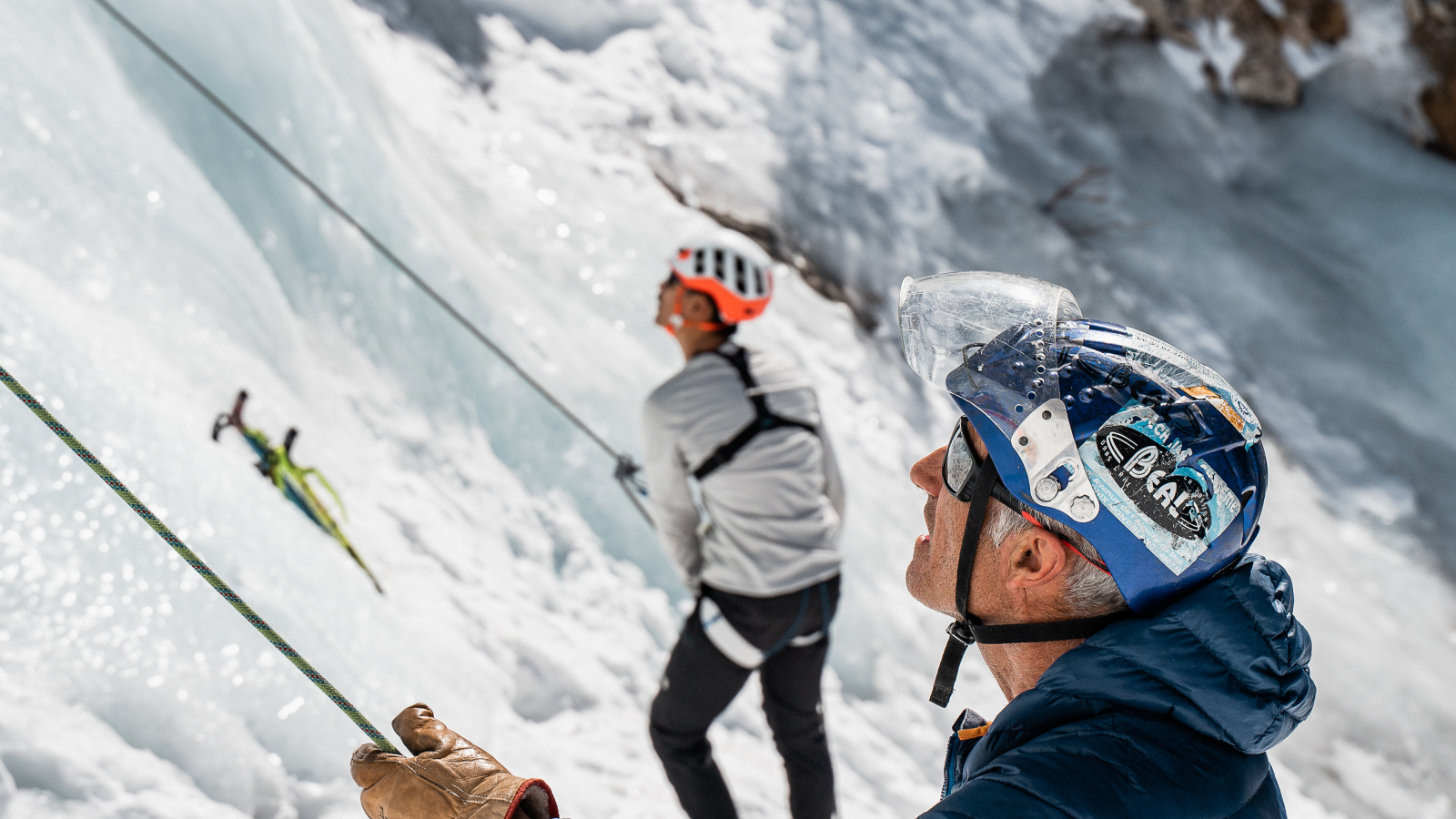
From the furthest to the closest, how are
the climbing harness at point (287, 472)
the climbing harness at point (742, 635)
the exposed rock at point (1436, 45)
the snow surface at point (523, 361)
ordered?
the exposed rock at point (1436, 45)
the climbing harness at point (287, 472)
the climbing harness at point (742, 635)
the snow surface at point (523, 361)

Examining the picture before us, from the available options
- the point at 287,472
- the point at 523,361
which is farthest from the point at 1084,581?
the point at 523,361

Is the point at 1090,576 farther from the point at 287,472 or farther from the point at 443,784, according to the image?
the point at 287,472

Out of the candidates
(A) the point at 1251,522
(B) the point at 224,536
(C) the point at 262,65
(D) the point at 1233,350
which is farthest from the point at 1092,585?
(D) the point at 1233,350

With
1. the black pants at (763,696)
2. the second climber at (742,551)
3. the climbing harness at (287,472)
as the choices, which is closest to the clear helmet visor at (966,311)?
the second climber at (742,551)

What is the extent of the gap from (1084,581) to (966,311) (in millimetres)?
399

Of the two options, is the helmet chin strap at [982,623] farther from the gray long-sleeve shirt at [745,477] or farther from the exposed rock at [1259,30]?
the exposed rock at [1259,30]

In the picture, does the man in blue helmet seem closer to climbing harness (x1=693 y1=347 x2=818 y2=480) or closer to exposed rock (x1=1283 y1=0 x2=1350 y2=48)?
climbing harness (x1=693 y1=347 x2=818 y2=480)

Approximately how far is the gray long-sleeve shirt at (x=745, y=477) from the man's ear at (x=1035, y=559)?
118 centimetres

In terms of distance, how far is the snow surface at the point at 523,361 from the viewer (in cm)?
215

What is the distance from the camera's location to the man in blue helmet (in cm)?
104

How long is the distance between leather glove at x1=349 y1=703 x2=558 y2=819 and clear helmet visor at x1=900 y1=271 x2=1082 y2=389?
782mm

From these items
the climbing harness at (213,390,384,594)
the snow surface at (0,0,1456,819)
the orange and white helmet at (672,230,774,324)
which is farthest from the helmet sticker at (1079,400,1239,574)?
the climbing harness at (213,390,384,594)

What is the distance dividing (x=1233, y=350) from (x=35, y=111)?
788 cm

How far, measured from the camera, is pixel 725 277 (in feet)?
8.87
